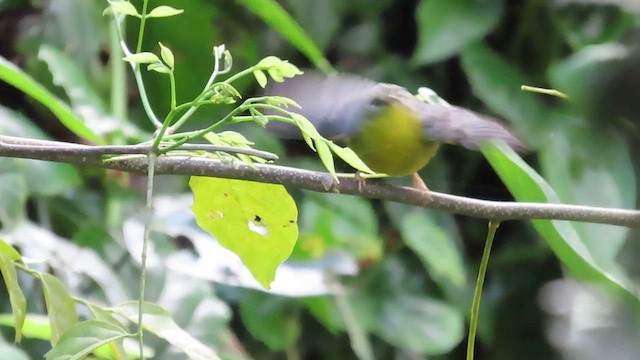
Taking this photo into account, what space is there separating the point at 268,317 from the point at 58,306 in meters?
0.69

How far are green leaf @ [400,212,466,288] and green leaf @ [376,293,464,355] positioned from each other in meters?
0.05

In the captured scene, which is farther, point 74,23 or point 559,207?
point 74,23

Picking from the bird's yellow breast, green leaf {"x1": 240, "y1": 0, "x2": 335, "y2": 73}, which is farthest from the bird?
green leaf {"x1": 240, "y1": 0, "x2": 335, "y2": 73}

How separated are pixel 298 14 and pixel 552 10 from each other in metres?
0.36

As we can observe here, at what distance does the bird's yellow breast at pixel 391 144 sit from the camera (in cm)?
47

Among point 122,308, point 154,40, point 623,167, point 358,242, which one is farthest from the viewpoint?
point 154,40

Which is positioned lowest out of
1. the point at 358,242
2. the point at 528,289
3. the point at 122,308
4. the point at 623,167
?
the point at 528,289

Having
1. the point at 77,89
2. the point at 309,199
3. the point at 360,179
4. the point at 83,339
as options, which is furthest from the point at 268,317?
the point at 83,339

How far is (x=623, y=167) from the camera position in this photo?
1.05 feet

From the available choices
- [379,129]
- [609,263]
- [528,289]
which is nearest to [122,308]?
[379,129]

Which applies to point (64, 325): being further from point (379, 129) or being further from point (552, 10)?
point (552, 10)

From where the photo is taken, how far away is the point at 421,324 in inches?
43.4

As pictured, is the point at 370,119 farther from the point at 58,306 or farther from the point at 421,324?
the point at 421,324

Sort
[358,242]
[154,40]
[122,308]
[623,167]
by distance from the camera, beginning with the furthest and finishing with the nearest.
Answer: [154,40] < [358,242] < [122,308] < [623,167]
